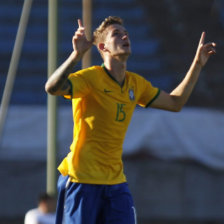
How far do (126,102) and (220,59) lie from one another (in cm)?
903

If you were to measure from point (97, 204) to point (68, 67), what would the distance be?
37.4 inches

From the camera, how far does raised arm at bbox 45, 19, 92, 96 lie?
4500 mm

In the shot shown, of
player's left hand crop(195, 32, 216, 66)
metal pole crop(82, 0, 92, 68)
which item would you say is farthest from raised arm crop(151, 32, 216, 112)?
metal pole crop(82, 0, 92, 68)

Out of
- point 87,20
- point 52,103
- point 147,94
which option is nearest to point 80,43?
point 147,94

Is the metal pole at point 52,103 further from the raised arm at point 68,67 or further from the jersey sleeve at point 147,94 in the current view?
the raised arm at point 68,67

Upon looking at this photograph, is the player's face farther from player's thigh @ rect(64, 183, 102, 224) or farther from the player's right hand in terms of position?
player's thigh @ rect(64, 183, 102, 224)

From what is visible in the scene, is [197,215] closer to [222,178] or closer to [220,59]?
[222,178]

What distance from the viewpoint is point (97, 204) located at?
4.98 m

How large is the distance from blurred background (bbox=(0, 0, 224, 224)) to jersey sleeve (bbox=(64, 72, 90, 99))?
6845 millimetres

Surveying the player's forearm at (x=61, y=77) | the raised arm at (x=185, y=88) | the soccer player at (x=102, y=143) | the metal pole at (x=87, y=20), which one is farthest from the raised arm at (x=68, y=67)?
the metal pole at (x=87, y=20)

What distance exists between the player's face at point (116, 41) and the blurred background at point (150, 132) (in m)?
6.72

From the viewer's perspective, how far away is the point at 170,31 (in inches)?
558

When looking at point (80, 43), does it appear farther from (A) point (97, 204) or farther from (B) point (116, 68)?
(A) point (97, 204)

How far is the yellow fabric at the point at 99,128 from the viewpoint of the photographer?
4922 millimetres
